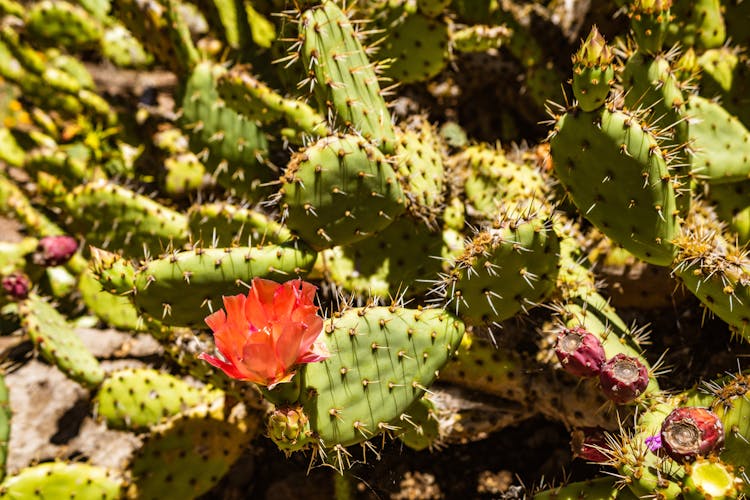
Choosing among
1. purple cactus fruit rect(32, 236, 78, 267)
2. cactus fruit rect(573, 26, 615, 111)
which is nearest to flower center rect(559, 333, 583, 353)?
cactus fruit rect(573, 26, 615, 111)

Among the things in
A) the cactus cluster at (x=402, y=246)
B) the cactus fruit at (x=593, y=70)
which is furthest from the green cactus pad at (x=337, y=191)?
the cactus fruit at (x=593, y=70)

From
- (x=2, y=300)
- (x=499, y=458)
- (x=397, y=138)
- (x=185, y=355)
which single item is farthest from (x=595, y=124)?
(x=2, y=300)

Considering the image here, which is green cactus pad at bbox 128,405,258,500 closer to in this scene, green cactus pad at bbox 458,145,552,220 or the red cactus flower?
the red cactus flower

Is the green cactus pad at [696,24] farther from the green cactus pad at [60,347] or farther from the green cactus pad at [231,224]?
the green cactus pad at [60,347]

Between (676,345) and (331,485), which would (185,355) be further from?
(676,345)

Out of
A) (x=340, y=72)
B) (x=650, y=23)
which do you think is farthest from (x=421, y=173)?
(x=650, y=23)

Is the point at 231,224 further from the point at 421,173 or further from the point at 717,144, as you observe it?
the point at 717,144
